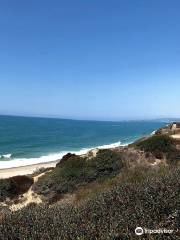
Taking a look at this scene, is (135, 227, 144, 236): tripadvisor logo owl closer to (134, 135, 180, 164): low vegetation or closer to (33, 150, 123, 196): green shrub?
(33, 150, 123, 196): green shrub

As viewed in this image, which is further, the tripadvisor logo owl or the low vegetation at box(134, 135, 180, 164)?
the low vegetation at box(134, 135, 180, 164)

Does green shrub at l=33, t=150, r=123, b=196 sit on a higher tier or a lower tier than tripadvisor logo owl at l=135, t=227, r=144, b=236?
lower

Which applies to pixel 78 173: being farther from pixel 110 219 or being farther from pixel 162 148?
pixel 110 219

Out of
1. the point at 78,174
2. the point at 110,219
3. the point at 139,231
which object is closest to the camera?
the point at 139,231

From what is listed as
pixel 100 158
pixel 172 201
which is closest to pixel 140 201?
pixel 172 201

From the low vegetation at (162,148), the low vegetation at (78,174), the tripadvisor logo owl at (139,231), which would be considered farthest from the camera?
the low vegetation at (162,148)

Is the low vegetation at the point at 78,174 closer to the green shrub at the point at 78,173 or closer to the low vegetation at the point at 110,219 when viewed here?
the green shrub at the point at 78,173

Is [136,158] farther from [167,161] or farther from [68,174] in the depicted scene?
[68,174]

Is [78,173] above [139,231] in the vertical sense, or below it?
below

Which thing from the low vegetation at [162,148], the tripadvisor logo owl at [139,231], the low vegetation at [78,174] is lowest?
A: the low vegetation at [78,174]

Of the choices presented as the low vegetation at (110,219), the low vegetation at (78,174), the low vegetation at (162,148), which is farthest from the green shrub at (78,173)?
the low vegetation at (110,219)

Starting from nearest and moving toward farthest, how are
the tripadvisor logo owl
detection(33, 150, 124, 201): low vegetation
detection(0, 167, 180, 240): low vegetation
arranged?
1. the tripadvisor logo owl
2. detection(0, 167, 180, 240): low vegetation
3. detection(33, 150, 124, 201): low vegetation

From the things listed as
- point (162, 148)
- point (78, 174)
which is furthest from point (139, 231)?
point (162, 148)

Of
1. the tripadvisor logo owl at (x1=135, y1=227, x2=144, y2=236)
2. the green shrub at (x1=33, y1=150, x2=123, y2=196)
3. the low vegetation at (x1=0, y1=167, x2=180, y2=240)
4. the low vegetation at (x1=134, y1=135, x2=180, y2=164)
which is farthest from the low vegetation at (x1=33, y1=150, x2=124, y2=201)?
the tripadvisor logo owl at (x1=135, y1=227, x2=144, y2=236)
